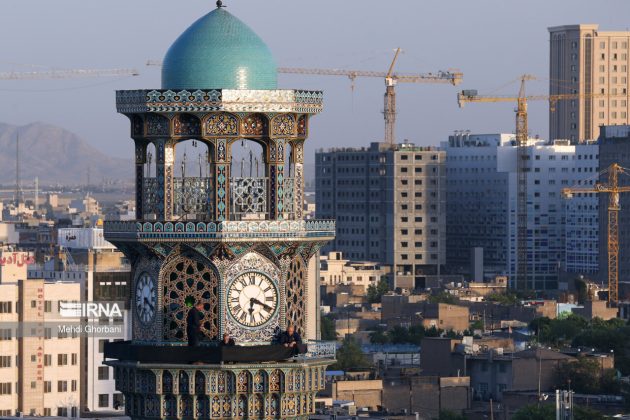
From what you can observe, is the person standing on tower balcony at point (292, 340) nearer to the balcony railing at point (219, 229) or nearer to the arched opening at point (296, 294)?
the arched opening at point (296, 294)

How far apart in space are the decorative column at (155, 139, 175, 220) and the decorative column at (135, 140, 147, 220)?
0.65 ft

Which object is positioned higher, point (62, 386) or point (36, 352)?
point (36, 352)

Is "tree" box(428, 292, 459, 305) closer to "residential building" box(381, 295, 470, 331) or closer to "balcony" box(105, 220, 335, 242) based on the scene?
"residential building" box(381, 295, 470, 331)

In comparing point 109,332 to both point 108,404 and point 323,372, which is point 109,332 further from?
point 323,372

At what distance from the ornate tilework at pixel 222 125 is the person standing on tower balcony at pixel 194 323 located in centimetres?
117

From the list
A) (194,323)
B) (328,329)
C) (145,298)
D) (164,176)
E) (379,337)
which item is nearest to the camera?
(194,323)

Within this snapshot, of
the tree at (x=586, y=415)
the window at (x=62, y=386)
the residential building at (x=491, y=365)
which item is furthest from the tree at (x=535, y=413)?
the residential building at (x=491, y=365)

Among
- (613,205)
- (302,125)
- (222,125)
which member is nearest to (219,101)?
(222,125)

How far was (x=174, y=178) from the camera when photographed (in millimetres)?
17562

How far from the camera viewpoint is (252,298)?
696 inches

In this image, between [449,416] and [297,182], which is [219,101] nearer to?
[297,182]

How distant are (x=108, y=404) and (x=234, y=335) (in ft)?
166

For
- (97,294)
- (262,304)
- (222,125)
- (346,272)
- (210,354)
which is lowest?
(346,272)

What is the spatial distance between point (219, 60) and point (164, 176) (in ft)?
2.89
